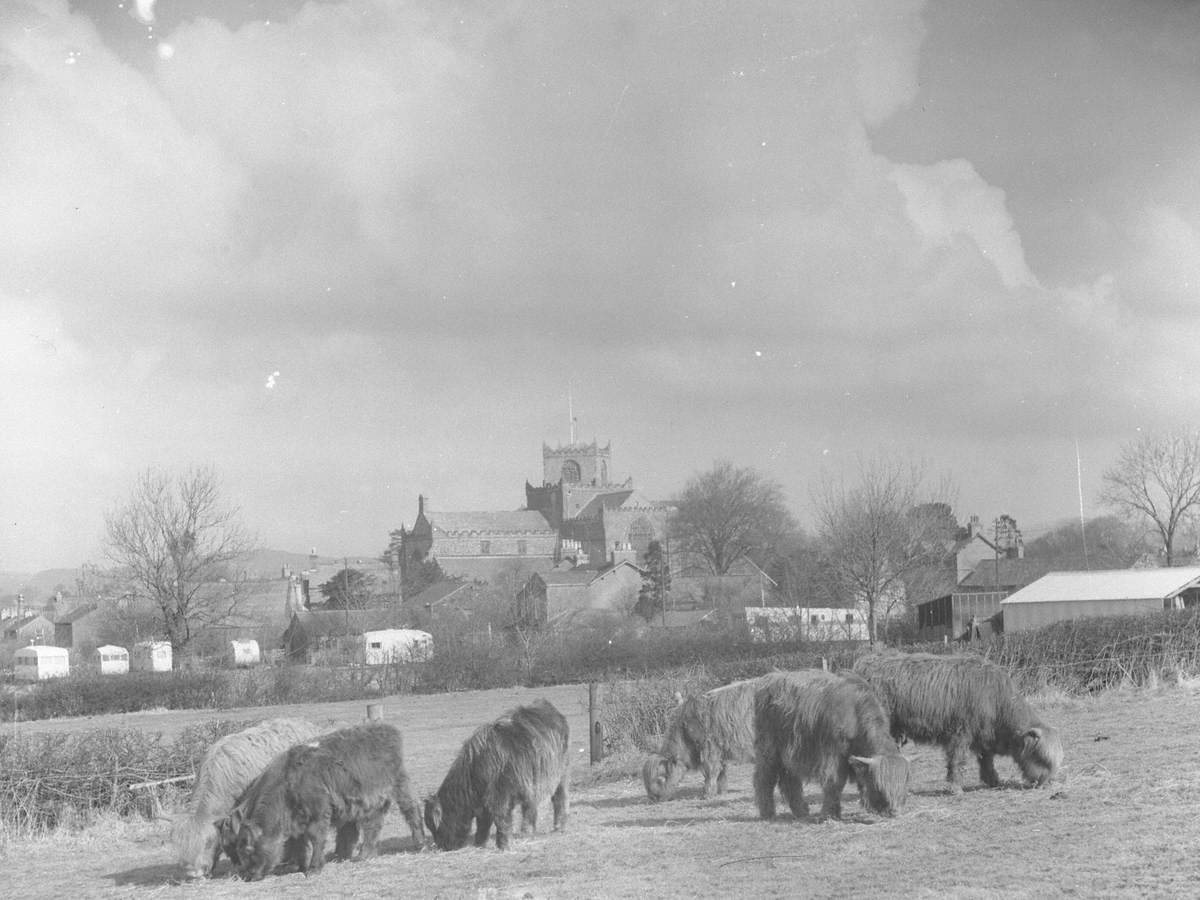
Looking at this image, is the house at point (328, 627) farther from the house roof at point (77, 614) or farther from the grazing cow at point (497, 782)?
the grazing cow at point (497, 782)

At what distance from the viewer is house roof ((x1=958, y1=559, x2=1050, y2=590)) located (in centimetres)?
7012

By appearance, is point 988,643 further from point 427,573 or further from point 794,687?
point 427,573

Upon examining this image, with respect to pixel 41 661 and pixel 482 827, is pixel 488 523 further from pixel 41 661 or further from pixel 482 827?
pixel 482 827

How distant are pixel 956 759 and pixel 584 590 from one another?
7393 centimetres

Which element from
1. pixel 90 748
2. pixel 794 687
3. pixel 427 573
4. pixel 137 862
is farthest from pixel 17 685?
pixel 427 573

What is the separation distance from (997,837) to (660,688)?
1322cm

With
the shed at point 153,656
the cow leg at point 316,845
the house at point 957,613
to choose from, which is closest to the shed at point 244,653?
the shed at point 153,656

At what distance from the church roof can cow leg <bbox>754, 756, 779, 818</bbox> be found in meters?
125

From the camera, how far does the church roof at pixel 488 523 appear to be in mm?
140125

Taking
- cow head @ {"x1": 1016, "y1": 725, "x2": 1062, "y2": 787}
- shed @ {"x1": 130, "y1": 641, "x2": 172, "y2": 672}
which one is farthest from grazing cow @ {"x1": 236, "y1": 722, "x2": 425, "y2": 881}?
shed @ {"x1": 130, "y1": 641, "x2": 172, "y2": 672}

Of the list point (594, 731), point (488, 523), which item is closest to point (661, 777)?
point (594, 731)

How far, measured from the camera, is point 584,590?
88.0 meters

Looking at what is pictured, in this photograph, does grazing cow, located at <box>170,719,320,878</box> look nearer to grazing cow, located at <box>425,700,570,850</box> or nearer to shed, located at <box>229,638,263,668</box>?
grazing cow, located at <box>425,700,570,850</box>

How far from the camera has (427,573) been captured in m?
126
